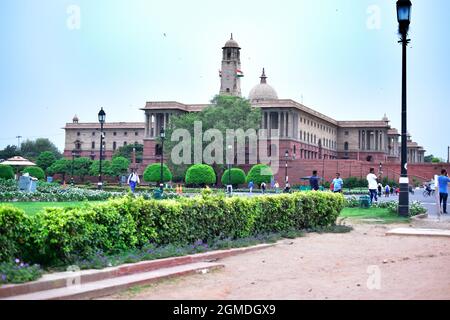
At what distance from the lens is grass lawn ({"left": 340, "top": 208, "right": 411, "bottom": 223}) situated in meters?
16.3

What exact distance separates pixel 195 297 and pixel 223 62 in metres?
78.1

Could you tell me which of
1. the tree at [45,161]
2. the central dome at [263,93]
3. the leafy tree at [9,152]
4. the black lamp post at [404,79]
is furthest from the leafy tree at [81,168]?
the black lamp post at [404,79]

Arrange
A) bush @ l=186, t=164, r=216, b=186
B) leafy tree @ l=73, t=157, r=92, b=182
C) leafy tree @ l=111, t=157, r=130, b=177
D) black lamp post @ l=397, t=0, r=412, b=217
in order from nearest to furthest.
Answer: black lamp post @ l=397, t=0, r=412, b=217 < bush @ l=186, t=164, r=216, b=186 < leafy tree @ l=73, t=157, r=92, b=182 < leafy tree @ l=111, t=157, r=130, b=177

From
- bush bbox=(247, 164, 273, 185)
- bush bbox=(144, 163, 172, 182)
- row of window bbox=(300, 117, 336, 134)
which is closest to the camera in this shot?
bush bbox=(144, 163, 172, 182)

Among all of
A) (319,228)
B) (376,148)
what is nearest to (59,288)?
(319,228)

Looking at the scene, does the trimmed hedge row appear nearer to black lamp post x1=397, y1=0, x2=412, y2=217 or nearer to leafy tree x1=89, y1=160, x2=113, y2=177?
black lamp post x1=397, y1=0, x2=412, y2=217

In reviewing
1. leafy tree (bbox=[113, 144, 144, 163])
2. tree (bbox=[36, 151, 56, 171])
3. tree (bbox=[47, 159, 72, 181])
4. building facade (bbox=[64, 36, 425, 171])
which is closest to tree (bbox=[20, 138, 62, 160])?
building facade (bbox=[64, 36, 425, 171])

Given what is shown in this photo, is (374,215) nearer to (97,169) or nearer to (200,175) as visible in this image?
(200,175)

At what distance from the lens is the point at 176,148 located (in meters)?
66.4

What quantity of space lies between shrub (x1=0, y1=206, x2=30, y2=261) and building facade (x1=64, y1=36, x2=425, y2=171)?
7039 cm

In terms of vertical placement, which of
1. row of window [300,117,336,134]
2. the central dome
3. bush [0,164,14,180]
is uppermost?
the central dome
